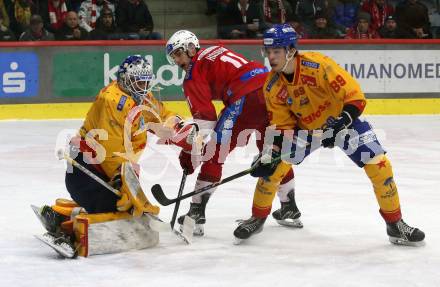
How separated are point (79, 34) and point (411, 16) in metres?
3.96

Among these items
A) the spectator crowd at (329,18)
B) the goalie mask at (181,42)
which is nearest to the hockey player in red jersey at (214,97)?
the goalie mask at (181,42)

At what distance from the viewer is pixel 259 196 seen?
519 cm

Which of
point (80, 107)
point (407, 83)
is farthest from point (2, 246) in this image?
point (407, 83)

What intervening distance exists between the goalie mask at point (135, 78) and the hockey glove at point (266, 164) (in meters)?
0.69

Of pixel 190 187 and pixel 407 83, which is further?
pixel 407 83

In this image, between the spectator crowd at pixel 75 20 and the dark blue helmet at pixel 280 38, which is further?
the spectator crowd at pixel 75 20

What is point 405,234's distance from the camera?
495 cm

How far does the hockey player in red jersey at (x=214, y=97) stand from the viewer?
17.4 ft

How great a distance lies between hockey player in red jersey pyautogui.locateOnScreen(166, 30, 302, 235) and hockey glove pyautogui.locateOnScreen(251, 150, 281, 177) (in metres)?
0.43

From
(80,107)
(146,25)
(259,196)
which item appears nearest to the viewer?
(259,196)

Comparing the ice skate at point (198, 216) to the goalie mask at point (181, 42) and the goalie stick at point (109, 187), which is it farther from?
the goalie mask at point (181, 42)

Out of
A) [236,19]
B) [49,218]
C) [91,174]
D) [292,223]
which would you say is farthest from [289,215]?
[236,19]

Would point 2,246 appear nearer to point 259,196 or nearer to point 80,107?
point 259,196

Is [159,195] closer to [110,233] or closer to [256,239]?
[110,233]
